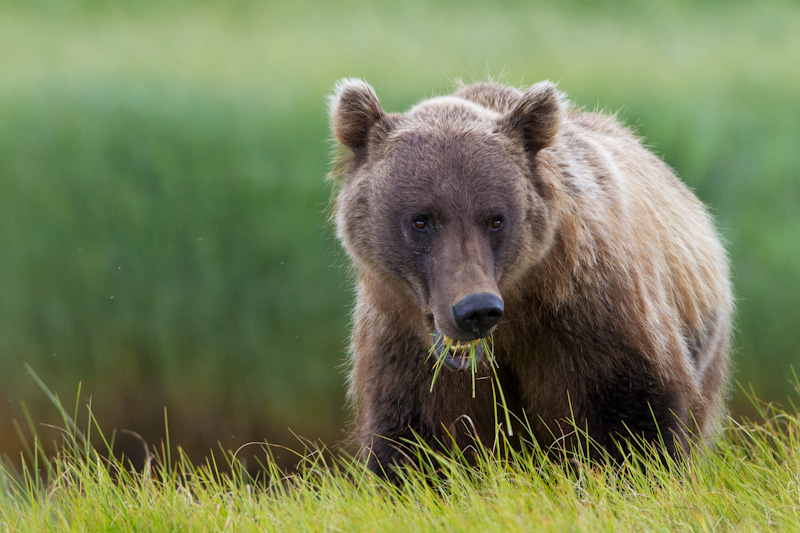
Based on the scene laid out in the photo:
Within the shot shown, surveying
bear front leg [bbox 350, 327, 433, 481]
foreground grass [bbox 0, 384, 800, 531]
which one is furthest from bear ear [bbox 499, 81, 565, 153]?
foreground grass [bbox 0, 384, 800, 531]

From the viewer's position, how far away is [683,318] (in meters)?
5.13

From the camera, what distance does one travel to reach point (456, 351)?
4082 millimetres

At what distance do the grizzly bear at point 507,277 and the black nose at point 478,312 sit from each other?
100 mm

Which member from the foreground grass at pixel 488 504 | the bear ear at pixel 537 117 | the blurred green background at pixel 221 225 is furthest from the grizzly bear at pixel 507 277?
the blurred green background at pixel 221 225

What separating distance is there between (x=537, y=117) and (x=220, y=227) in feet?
14.1

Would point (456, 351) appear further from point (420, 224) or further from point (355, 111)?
point (355, 111)

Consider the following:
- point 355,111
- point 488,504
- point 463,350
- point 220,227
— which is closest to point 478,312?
point 463,350

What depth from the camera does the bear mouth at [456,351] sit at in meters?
3.86

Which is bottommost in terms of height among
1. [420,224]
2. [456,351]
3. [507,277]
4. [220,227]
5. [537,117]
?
[220,227]

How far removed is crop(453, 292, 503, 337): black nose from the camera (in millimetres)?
3541

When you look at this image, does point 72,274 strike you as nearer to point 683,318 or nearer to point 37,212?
point 37,212

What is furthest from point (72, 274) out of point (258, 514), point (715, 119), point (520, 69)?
point (715, 119)

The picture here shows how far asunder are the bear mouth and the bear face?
0.07 feet

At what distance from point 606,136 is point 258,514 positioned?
293 centimetres
